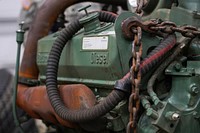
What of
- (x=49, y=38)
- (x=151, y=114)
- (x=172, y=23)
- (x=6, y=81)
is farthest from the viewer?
(x=6, y=81)

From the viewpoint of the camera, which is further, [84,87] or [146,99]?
[84,87]

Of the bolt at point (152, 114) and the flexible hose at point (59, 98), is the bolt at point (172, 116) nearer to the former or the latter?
the bolt at point (152, 114)

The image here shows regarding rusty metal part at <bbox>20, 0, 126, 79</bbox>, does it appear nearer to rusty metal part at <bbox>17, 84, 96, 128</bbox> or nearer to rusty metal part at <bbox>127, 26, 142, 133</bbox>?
rusty metal part at <bbox>17, 84, 96, 128</bbox>

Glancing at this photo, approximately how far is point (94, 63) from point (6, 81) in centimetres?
134

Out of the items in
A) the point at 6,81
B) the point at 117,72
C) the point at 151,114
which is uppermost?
the point at 117,72

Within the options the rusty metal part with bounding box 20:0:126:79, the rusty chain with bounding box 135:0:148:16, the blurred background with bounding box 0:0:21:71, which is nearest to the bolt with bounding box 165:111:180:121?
the rusty chain with bounding box 135:0:148:16

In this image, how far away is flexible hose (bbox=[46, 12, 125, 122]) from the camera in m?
1.42

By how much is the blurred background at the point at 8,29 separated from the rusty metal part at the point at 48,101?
97.2 inches

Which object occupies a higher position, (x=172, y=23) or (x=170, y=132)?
(x=172, y=23)

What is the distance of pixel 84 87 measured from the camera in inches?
64.6

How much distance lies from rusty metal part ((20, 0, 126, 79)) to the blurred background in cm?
233

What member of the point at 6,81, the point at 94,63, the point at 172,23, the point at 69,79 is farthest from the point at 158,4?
the point at 6,81

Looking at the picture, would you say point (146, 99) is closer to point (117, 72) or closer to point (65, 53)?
point (117, 72)

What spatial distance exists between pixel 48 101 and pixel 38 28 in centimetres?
63
